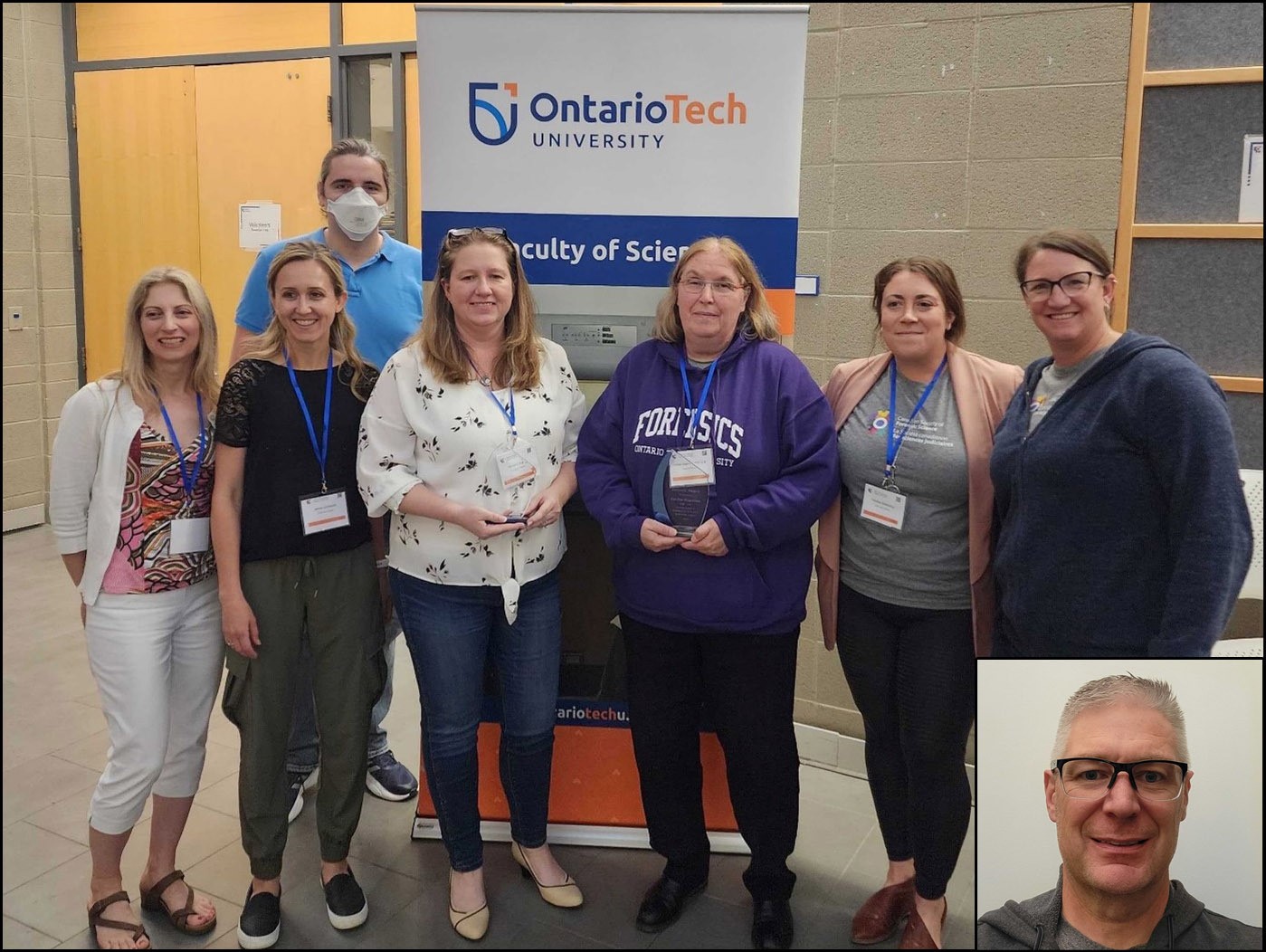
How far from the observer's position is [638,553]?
213cm

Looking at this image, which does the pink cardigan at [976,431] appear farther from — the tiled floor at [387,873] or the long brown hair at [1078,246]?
the tiled floor at [387,873]

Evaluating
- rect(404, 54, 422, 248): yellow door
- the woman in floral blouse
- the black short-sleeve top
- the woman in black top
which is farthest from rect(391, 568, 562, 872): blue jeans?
rect(404, 54, 422, 248): yellow door

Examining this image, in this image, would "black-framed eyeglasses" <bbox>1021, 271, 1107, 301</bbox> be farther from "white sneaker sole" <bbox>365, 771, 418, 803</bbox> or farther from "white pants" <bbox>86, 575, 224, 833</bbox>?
"white sneaker sole" <bbox>365, 771, 418, 803</bbox>

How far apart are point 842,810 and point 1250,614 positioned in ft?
3.77

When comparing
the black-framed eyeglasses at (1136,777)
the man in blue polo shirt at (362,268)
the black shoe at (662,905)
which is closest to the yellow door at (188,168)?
the man in blue polo shirt at (362,268)

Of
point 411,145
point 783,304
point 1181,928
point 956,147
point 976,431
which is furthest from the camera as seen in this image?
point 411,145

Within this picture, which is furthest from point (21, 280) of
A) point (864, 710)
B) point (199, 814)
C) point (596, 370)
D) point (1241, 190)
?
point (1241, 190)

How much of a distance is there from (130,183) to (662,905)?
15.6ft

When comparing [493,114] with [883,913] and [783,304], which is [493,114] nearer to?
[783,304]

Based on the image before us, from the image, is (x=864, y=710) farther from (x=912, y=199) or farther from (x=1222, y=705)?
(x=912, y=199)

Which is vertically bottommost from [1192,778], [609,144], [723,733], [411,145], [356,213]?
[723,733]

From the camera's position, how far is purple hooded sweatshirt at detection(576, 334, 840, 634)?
2023 mm

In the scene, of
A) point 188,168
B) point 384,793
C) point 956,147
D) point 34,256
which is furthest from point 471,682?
point 34,256

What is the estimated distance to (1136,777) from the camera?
138 centimetres
